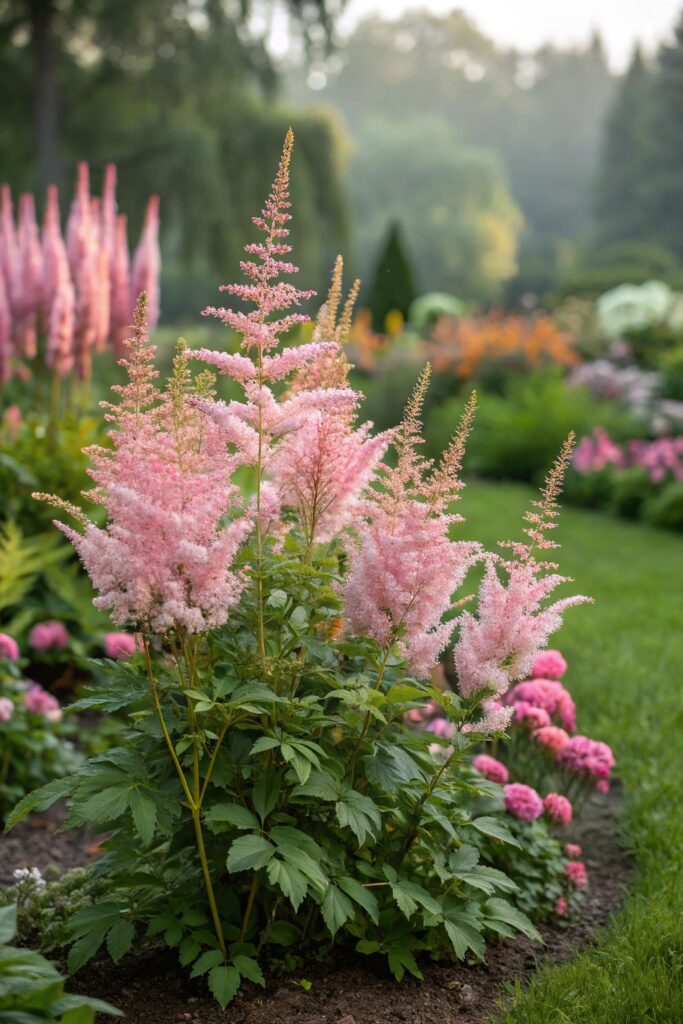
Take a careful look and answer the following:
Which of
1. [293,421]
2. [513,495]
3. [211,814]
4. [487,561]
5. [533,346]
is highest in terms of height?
[293,421]

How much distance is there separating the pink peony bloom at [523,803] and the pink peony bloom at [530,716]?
0.96ft

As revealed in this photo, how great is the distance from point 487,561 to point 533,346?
12274 millimetres

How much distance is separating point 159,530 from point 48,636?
8.68 ft

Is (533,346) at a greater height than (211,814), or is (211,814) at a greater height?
(211,814)

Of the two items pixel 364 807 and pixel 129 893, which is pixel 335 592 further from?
pixel 129 893

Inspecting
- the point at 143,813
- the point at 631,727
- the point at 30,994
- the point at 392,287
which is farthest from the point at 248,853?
the point at 392,287

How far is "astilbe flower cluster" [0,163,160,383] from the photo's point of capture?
5.27m

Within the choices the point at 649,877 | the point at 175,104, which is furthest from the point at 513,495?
the point at 175,104

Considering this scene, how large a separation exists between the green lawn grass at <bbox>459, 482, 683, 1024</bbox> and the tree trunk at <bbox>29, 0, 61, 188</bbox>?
10591mm

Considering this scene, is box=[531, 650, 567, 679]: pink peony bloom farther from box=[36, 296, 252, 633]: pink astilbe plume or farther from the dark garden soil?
box=[36, 296, 252, 633]: pink astilbe plume

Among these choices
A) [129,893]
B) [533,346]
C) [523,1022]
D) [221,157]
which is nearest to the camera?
[523,1022]

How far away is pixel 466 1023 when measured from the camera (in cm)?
247

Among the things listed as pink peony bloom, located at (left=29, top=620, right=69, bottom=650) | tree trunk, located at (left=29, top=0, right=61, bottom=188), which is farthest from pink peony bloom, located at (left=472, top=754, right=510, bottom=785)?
tree trunk, located at (left=29, top=0, right=61, bottom=188)

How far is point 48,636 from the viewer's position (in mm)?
4500
